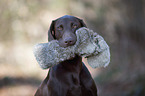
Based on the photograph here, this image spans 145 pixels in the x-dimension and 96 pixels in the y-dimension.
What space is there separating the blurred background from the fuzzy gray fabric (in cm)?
403

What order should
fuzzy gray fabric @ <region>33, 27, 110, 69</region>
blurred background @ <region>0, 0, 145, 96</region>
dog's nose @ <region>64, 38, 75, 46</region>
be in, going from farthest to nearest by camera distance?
1. blurred background @ <region>0, 0, 145, 96</region>
2. dog's nose @ <region>64, 38, 75, 46</region>
3. fuzzy gray fabric @ <region>33, 27, 110, 69</region>

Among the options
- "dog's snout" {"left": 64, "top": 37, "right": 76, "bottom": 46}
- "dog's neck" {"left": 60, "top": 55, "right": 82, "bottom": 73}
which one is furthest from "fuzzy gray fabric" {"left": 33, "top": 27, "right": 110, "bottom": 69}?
"dog's neck" {"left": 60, "top": 55, "right": 82, "bottom": 73}

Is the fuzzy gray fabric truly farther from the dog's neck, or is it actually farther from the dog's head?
the dog's neck

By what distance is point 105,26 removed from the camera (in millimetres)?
9289

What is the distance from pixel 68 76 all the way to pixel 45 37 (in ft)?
20.4

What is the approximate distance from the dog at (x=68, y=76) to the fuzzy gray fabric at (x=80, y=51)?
15 centimetres

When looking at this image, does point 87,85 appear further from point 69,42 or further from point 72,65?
point 69,42

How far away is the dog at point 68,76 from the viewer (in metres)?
3.11

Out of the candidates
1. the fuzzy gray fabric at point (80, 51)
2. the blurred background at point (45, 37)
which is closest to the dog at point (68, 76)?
the fuzzy gray fabric at point (80, 51)

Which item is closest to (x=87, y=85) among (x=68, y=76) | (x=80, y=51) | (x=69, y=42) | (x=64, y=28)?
(x=68, y=76)

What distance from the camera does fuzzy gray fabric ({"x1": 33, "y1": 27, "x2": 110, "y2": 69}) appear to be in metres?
2.78

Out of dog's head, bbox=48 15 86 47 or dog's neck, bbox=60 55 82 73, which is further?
dog's neck, bbox=60 55 82 73

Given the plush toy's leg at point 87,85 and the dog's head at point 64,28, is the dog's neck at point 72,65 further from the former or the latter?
the dog's head at point 64,28

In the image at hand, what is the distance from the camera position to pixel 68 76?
3.20 m
